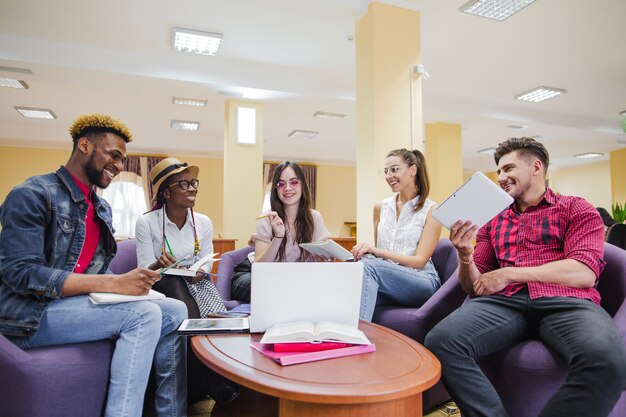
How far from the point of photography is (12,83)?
5.49 m

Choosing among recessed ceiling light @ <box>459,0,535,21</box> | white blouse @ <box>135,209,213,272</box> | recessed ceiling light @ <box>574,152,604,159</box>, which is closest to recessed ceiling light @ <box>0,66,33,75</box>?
white blouse @ <box>135,209,213,272</box>

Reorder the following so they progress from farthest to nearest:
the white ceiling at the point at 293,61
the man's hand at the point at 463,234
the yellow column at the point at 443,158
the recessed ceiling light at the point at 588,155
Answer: the recessed ceiling light at the point at 588,155 → the yellow column at the point at 443,158 → the white ceiling at the point at 293,61 → the man's hand at the point at 463,234

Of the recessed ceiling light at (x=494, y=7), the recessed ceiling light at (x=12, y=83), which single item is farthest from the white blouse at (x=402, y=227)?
the recessed ceiling light at (x=12, y=83)

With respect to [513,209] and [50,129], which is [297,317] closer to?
[513,209]

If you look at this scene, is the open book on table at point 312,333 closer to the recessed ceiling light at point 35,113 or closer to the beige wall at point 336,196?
the recessed ceiling light at point 35,113

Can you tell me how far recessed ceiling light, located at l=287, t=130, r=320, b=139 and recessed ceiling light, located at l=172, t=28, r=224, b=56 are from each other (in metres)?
3.73

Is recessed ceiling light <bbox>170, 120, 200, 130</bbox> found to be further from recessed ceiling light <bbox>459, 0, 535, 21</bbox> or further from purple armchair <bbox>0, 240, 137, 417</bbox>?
purple armchair <bbox>0, 240, 137, 417</bbox>

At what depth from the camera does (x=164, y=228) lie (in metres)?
2.48

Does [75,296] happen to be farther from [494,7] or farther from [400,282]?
[494,7]

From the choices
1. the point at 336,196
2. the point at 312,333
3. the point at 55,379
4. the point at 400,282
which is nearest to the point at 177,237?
the point at 55,379

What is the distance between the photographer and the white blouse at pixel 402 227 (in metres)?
2.49

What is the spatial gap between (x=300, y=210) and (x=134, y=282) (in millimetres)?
1283

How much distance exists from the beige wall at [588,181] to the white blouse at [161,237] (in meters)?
11.7

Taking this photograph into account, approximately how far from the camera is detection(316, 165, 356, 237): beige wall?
11.1 metres
